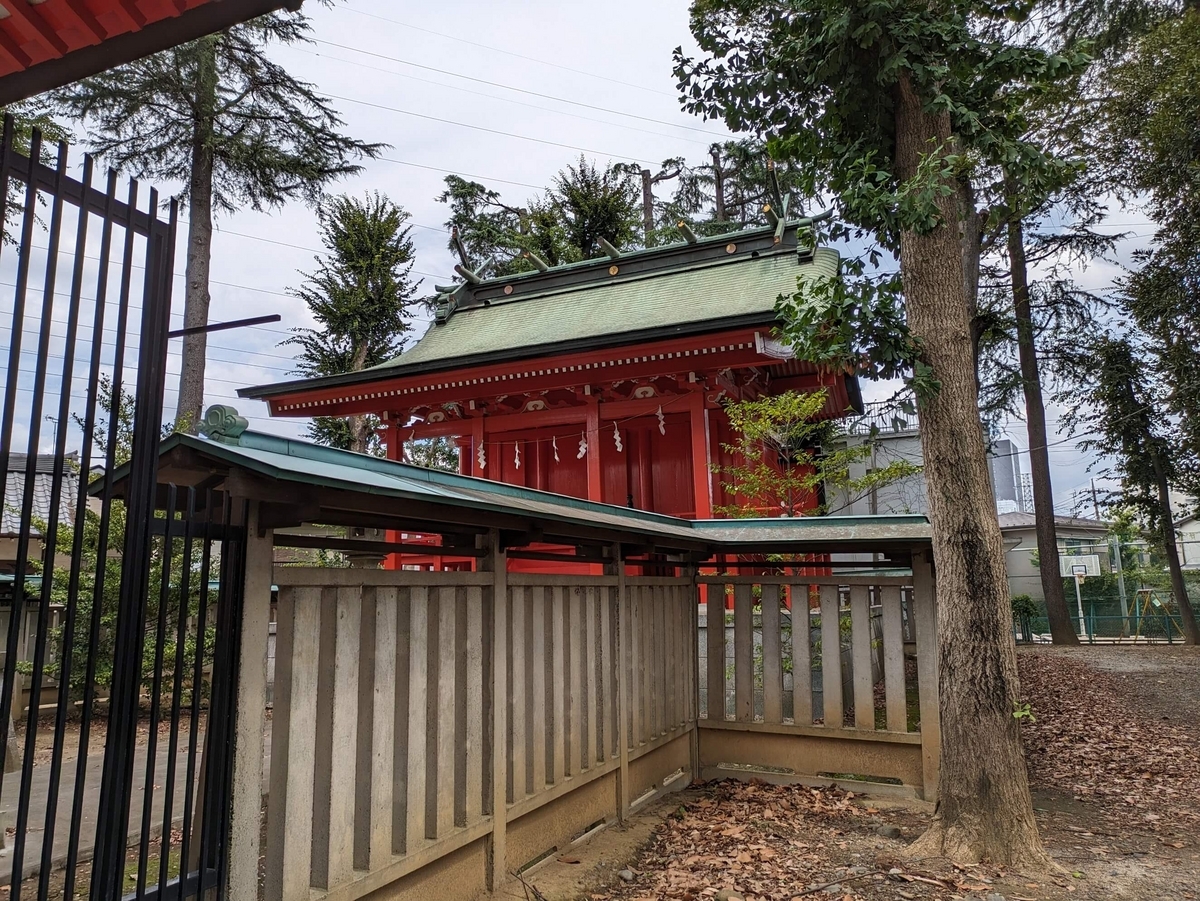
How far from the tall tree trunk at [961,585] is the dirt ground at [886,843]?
1.00 feet

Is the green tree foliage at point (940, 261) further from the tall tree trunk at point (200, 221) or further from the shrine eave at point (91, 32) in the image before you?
the tall tree trunk at point (200, 221)

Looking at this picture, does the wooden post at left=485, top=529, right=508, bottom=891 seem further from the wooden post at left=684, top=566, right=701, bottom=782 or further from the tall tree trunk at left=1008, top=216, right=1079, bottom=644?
the tall tree trunk at left=1008, top=216, right=1079, bottom=644

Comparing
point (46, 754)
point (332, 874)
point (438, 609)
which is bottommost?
point (46, 754)


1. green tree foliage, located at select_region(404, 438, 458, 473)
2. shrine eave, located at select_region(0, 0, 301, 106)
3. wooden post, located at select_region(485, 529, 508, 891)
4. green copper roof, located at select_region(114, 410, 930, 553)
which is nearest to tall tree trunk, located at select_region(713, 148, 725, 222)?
green tree foliage, located at select_region(404, 438, 458, 473)

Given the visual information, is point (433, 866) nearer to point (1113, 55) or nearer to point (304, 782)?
point (304, 782)

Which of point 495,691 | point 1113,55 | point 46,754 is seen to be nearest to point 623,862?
point 495,691

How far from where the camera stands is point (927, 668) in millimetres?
6512

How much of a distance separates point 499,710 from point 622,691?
5.47 ft

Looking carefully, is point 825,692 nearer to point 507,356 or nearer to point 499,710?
point 499,710

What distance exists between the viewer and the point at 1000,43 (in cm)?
589

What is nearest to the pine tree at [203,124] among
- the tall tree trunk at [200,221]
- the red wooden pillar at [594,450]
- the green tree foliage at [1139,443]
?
the tall tree trunk at [200,221]

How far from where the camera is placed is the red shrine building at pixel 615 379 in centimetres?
1087

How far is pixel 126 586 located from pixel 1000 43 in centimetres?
642

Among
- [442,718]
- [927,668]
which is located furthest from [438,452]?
[442,718]
